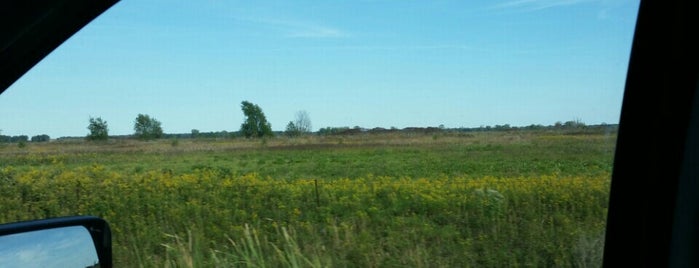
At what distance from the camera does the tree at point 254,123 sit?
454cm

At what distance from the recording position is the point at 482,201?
4246 millimetres

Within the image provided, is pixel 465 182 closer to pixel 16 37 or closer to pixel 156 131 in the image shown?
pixel 156 131

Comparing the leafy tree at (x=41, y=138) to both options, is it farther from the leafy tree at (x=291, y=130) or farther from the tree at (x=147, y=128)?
the leafy tree at (x=291, y=130)

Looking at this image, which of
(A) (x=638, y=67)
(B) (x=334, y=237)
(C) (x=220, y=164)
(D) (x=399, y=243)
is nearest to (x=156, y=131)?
(C) (x=220, y=164)

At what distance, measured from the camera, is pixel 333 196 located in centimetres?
473

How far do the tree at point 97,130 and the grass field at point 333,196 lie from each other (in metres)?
0.12

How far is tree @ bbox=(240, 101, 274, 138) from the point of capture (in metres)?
4.54

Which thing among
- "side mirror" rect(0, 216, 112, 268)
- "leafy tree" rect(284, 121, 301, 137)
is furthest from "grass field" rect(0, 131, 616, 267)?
"side mirror" rect(0, 216, 112, 268)

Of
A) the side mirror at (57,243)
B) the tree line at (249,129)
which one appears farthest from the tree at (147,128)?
the side mirror at (57,243)

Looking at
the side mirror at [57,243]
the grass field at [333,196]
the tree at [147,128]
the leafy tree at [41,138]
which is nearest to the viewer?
the side mirror at [57,243]

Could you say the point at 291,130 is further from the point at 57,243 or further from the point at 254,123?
the point at 57,243

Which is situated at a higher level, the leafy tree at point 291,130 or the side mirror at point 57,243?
the leafy tree at point 291,130

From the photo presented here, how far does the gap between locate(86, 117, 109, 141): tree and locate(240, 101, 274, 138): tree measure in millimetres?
989

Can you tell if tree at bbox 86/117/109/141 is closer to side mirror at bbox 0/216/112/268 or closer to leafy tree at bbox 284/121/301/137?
leafy tree at bbox 284/121/301/137
